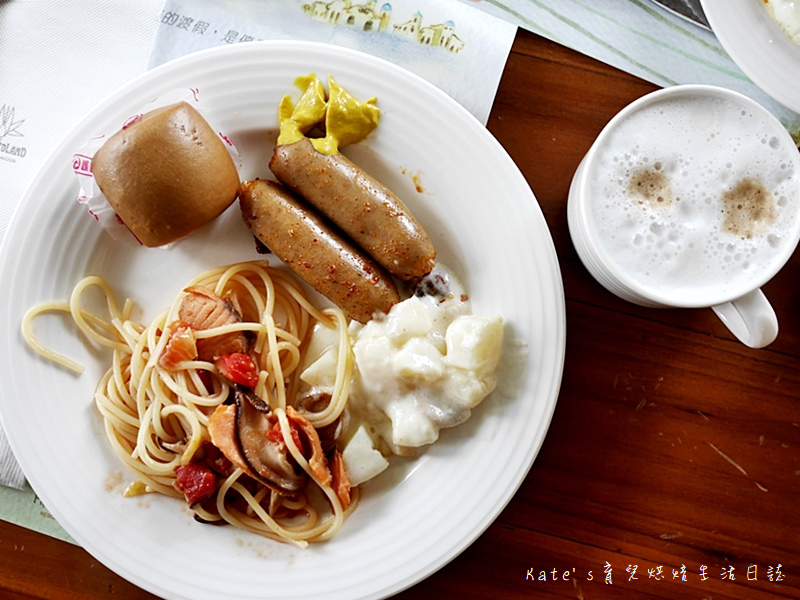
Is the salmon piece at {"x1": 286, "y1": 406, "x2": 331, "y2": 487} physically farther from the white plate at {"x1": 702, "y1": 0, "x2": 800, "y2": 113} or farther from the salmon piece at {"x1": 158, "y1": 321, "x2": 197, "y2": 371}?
the white plate at {"x1": 702, "y1": 0, "x2": 800, "y2": 113}

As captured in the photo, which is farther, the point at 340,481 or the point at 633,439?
the point at 633,439

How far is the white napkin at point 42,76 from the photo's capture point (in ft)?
5.55

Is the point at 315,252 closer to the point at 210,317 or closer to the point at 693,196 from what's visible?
the point at 210,317

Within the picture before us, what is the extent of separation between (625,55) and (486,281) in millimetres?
716

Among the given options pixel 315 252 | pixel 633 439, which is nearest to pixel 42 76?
pixel 315 252

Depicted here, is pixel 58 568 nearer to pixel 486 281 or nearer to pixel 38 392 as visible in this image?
pixel 38 392

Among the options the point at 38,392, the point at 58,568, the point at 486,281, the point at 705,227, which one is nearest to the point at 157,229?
the point at 38,392

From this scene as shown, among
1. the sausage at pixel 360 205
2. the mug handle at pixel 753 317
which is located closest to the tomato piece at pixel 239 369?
the sausage at pixel 360 205

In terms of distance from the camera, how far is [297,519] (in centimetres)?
164

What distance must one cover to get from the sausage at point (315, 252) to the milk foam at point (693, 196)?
543 mm

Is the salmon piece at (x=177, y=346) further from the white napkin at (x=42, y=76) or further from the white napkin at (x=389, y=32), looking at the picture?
the white napkin at (x=389, y=32)

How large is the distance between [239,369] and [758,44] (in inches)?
54.6

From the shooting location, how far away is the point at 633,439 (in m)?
1.65

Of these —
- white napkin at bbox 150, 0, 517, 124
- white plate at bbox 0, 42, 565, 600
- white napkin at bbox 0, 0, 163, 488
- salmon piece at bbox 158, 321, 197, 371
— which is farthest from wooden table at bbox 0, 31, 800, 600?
white napkin at bbox 0, 0, 163, 488
